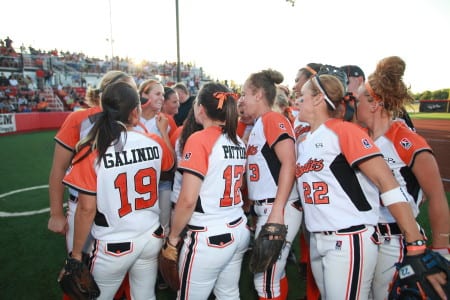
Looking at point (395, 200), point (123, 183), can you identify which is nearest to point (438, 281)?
point (395, 200)

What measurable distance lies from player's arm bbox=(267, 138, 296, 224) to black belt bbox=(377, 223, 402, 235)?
2.27 ft

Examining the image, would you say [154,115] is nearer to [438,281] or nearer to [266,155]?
[266,155]

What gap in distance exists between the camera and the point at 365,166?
1921 mm

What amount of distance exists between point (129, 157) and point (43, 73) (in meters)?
27.7

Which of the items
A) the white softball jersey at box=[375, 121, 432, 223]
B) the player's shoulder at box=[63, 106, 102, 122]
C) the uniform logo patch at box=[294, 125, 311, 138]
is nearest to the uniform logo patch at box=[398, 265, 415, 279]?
the white softball jersey at box=[375, 121, 432, 223]

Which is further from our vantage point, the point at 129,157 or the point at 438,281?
the point at 129,157

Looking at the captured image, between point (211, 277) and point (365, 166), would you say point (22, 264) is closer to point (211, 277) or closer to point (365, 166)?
point (211, 277)

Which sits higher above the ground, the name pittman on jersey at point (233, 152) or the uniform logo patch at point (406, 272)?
the name pittman on jersey at point (233, 152)

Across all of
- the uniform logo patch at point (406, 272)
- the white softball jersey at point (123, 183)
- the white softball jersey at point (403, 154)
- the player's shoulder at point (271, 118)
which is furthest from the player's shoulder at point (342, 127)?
the white softball jersey at point (123, 183)

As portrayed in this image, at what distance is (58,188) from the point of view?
103 inches

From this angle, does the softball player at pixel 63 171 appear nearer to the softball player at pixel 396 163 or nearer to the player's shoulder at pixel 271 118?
the player's shoulder at pixel 271 118

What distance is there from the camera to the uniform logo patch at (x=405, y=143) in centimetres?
222

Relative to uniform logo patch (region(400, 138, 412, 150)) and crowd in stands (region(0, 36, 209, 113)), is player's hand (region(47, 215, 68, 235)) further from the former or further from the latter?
crowd in stands (region(0, 36, 209, 113))

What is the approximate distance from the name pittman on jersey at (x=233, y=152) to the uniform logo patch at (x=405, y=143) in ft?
3.79
